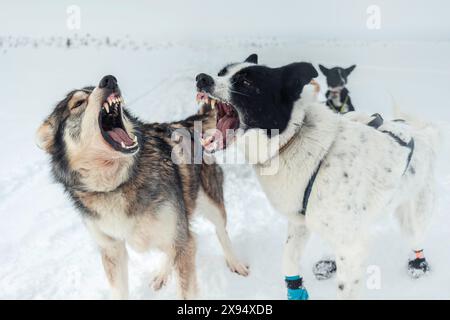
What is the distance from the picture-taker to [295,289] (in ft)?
9.30

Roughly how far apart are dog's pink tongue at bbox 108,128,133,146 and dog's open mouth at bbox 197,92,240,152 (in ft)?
1.53

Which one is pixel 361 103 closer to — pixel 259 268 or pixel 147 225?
pixel 259 268

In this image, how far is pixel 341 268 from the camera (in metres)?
2.50

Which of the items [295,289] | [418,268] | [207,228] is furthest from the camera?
[207,228]

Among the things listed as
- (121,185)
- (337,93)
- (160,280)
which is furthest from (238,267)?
(337,93)

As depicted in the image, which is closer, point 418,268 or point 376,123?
point 376,123

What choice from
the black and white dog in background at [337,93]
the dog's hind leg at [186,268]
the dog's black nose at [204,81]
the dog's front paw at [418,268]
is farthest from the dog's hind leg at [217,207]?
the black and white dog in background at [337,93]

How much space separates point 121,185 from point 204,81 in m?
0.81

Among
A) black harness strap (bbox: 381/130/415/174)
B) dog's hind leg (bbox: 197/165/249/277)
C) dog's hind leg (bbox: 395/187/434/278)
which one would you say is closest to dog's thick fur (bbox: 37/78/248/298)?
dog's hind leg (bbox: 197/165/249/277)

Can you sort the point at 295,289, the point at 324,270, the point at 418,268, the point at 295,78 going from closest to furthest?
the point at 295,78 < the point at 295,289 < the point at 418,268 < the point at 324,270

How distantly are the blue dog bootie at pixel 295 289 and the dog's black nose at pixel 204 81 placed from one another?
4.86 ft

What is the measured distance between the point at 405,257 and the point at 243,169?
90.4 inches

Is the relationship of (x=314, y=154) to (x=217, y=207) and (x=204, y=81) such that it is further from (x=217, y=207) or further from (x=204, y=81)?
(x=217, y=207)

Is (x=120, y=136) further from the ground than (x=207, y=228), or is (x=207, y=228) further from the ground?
(x=120, y=136)
